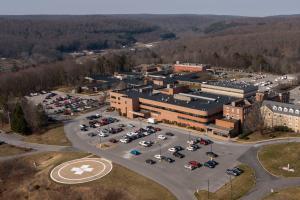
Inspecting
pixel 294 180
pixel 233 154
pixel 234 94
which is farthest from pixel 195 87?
pixel 294 180

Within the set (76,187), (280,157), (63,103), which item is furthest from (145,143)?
(63,103)

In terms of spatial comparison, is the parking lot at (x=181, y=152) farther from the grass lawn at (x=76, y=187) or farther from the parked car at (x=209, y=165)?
the grass lawn at (x=76, y=187)

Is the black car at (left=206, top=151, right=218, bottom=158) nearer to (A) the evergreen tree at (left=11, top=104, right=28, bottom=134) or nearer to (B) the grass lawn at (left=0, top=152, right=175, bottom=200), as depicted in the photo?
(B) the grass lawn at (left=0, top=152, right=175, bottom=200)

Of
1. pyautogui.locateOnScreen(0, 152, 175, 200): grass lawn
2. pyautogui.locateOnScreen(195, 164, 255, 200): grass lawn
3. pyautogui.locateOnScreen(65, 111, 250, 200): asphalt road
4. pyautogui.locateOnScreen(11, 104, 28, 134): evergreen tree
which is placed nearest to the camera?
pyautogui.locateOnScreen(195, 164, 255, 200): grass lawn

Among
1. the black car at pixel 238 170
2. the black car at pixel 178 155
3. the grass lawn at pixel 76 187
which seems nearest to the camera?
the grass lawn at pixel 76 187

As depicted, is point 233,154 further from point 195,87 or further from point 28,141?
point 195,87

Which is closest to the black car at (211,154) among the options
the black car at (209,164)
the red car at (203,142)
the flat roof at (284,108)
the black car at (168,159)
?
the black car at (209,164)

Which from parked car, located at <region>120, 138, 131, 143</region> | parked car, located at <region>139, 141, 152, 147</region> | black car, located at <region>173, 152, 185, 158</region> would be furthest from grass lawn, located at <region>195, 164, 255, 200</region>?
parked car, located at <region>120, 138, 131, 143</region>
